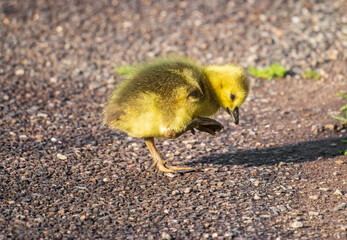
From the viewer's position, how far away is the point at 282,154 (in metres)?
5.63

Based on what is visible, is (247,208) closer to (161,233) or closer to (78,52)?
(161,233)

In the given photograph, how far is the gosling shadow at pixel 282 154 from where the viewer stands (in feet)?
17.9

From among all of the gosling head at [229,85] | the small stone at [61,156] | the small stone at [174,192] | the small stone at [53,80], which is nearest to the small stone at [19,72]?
the small stone at [53,80]

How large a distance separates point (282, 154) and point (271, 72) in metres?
2.70

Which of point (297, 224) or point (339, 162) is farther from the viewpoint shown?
point (339, 162)

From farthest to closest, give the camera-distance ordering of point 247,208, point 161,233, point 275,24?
1. point 275,24
2. point 247,208
3. point 161,233

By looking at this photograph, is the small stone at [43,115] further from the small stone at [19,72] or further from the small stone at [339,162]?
the small stone at [339,162]

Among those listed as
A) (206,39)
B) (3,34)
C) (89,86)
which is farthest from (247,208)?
(3,34)

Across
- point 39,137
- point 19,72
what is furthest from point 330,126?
point 19,72

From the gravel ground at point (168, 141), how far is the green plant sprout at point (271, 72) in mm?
115

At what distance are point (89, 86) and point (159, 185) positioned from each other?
334 centimetres

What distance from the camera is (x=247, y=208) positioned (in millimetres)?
4457

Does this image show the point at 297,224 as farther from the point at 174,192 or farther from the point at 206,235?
the point at 174,192

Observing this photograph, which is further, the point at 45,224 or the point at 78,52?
the point at 78,52
